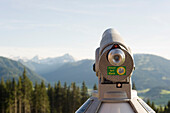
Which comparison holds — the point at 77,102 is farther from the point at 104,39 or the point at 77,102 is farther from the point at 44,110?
the point at 104,39

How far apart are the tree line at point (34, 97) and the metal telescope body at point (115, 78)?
76406 millimetres

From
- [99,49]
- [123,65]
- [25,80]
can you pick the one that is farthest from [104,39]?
[25,80]

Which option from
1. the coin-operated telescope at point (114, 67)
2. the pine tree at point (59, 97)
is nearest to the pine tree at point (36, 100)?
the pine tree at point (59, 97)

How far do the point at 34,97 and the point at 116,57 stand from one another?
85.8m

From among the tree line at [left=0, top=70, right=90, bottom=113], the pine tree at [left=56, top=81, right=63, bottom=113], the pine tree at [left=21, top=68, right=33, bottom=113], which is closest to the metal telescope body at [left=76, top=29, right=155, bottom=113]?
the tree line at [left=0, top=70, right=90, bottom=113]

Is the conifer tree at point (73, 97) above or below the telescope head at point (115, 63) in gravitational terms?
below

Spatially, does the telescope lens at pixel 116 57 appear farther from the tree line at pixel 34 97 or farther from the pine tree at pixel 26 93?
the pine tree at pixel 26 93

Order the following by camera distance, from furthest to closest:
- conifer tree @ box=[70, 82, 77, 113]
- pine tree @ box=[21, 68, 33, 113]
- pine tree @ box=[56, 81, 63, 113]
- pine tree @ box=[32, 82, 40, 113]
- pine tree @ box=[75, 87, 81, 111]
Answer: pine tree @ box=[56, 81, 63, 113] < conifer tree @ box=[70, 82, 77, 113] < pine tree @ box=[75, 87, 81, 111] < pine tree @ box=[32, 82, 40, 113] < pine tree @ box=[21, 68, 33, 113]

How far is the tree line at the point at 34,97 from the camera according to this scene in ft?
267

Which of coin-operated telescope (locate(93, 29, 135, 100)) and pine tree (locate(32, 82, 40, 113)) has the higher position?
coin-operated telescope (locate(93, 29, 135, 100))

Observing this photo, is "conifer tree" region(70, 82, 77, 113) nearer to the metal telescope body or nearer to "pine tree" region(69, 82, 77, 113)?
"pine tree" region(69, 82, 77, 113)

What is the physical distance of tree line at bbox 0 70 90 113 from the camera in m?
81.3

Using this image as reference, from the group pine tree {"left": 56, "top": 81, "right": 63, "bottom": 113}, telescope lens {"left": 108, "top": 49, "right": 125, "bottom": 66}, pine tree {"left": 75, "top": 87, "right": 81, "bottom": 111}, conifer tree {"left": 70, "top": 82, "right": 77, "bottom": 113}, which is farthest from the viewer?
pine tree {"left": 56, "top": 81, "right": 63, "bottom": 113}

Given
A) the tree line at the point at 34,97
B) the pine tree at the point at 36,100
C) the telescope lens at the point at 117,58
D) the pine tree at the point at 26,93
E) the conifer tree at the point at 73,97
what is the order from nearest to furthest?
the telescope lens at the point at 117,58 → the tree line at the point at 34,97 → the pine tree at the point at 26,93 → the pine tree at the point at 36,100 → the conifer tree at the point at 73,97
